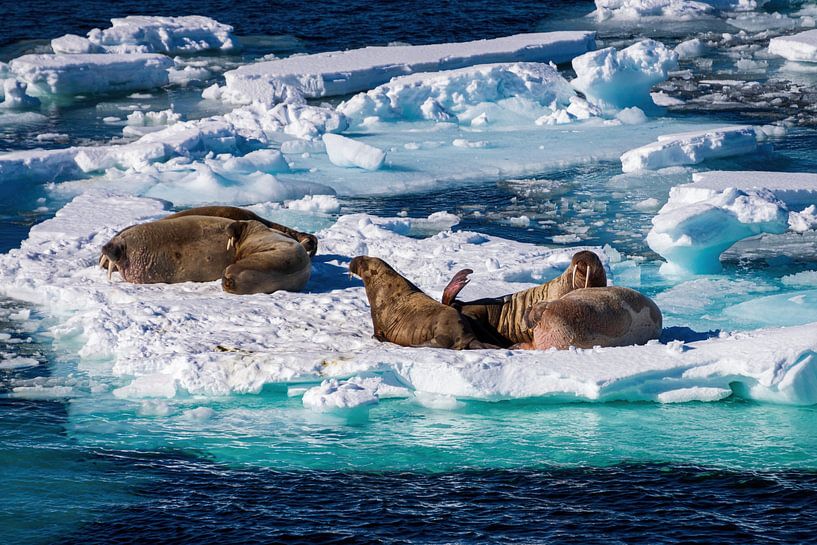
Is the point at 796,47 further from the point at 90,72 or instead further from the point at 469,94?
the point at 90,72

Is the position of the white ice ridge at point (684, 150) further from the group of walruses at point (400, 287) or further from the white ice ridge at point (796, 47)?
the white ice ridge at point (796, 47)

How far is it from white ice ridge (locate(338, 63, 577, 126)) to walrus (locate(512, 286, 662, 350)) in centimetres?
720

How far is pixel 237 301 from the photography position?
22.5 feet

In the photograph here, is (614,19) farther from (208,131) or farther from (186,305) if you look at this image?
(186,305)

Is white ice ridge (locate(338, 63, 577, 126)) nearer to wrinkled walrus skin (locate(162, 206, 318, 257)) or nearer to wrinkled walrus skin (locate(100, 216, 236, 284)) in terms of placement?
wrinkled walrus skin (locate(162, 206, 318, 257))

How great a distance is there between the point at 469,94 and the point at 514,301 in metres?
7.05

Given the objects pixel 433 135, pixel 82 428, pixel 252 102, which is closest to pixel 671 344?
pixel 82 428

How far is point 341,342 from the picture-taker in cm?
616

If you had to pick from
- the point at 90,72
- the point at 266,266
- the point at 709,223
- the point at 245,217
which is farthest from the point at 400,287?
the point at 90,72

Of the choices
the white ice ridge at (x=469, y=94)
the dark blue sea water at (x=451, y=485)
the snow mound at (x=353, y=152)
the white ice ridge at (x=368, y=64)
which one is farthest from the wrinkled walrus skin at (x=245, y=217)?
the white ice ridge at (x=368, y=64)

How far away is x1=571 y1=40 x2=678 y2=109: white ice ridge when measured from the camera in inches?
500

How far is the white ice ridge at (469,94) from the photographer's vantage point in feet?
42.8

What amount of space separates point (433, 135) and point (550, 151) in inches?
54.4

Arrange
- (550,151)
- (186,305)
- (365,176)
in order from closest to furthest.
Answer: (186,305), (365,176), (550,151)
